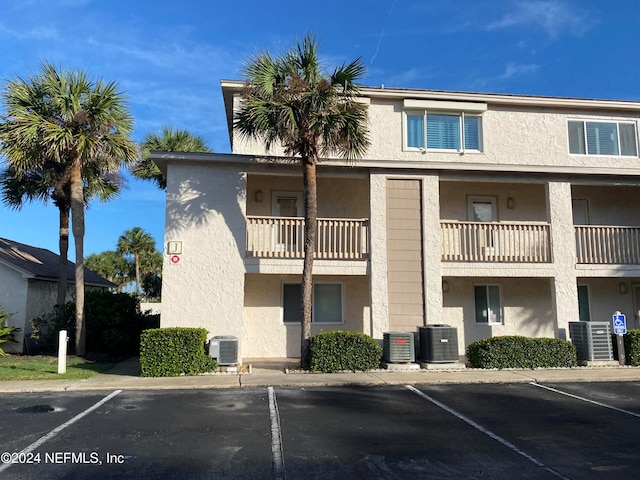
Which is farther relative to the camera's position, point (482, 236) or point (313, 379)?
point (482, 236)

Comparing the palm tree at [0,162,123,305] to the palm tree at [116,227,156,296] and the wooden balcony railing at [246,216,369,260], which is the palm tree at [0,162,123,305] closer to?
the wooden balcony railing at [246,216,369,260]

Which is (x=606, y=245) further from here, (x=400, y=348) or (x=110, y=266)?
(x=110, y=266)

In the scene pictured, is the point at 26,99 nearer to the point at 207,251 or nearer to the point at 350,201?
the point at 207,251

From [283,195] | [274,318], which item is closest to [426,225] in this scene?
[283,195]

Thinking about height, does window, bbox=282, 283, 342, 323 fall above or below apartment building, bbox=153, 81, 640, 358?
below

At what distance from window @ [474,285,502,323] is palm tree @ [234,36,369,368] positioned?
6352 mm

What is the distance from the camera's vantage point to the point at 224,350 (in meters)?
12.2

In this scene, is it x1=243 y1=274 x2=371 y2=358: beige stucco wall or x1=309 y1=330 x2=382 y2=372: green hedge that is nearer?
x1=309 y1=330 x2=382 y2=372: green hedge

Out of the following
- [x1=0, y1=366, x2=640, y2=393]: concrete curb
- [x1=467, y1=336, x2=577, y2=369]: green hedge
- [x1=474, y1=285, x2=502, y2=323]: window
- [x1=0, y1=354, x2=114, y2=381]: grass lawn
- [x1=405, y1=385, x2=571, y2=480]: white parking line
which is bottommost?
[x1=405, y1=385, x2=571, y2=480]: white parking line

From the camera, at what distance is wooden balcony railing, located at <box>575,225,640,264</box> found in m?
14.8

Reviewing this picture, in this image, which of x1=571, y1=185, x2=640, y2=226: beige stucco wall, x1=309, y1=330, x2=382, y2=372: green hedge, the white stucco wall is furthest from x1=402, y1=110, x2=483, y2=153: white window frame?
the white stucco wall

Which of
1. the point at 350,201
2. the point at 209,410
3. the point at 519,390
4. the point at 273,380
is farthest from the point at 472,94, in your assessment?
the point at 209,410

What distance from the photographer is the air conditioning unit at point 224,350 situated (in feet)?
39.8

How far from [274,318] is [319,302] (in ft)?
4.91
